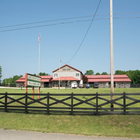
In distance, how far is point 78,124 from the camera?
993 centimetres

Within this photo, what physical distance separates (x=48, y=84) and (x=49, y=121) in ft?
213

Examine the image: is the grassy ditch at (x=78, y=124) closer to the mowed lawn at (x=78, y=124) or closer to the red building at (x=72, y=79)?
the mowed lawn at (x=78, y=124)

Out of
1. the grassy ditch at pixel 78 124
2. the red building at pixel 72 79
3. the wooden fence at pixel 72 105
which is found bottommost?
the grassy ditch at pixel 78 124

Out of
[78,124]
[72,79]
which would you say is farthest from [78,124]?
[72,79]

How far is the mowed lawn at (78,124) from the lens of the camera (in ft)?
29.0

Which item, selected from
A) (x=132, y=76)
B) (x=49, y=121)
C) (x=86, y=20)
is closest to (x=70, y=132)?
(x=49, y=121)

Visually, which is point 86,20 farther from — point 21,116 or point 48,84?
point 48,84

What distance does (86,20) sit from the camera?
17.1 metres

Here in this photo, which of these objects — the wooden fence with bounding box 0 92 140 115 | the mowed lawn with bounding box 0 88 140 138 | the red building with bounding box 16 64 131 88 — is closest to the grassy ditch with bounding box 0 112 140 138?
the mowed lawn with bounding box 0 88 140 138

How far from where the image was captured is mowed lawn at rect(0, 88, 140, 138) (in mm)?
8844

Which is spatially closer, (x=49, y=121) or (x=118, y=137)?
(x=118, y=137)

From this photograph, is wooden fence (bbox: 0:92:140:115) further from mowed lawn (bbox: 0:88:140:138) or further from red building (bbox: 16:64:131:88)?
red building (bbox: 16:64:131:88)

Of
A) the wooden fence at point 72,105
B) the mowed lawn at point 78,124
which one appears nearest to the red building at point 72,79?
the wooden fence at point 72,105

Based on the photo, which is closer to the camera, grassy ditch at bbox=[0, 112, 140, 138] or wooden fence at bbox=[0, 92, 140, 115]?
grassy ditch at bbox=[0, 112, 140, 138]
